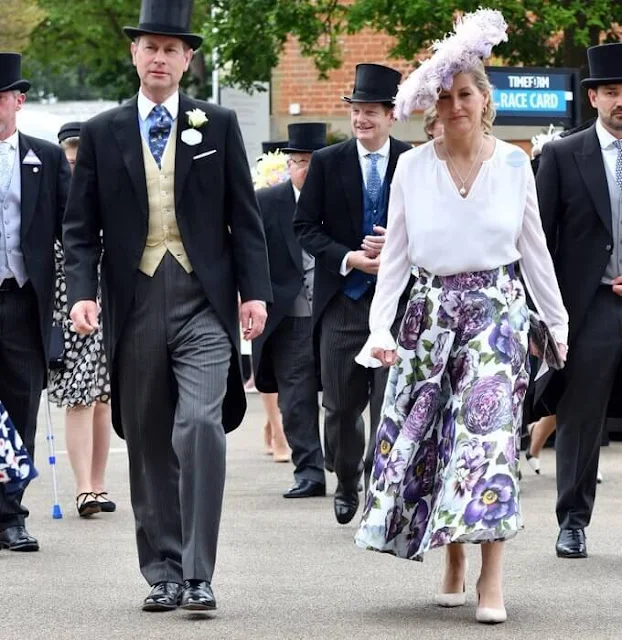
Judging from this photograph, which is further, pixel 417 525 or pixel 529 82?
pixel 529 82

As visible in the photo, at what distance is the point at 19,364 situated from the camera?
9.66 metres

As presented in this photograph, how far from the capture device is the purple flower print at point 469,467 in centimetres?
727

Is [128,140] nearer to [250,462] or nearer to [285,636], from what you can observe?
[285,636]

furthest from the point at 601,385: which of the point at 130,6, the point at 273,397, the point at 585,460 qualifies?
the point at 130,6

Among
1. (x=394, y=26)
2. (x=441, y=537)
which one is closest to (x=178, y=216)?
(x=441, y=537)

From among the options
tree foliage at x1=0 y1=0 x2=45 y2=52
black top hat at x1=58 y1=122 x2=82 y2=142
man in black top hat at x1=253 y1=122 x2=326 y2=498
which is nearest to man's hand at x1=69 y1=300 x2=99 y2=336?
black top hat at x1=58 y1=122 x2=82 y2=142

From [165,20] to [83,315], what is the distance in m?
1.17

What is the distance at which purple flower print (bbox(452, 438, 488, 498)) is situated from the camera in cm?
727

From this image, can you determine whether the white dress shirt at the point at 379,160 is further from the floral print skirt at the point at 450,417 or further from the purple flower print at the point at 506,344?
the purple flower print at the point at 506,344

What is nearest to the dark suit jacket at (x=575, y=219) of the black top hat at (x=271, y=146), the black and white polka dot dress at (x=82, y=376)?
the black and white polka dot dress at (x=82, y=376)

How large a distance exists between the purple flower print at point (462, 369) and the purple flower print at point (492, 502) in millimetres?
389

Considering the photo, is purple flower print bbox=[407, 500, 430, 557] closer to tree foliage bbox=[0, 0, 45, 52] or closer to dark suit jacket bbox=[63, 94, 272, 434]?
dark suit jacket bbox=[63, 94, 272, 434]

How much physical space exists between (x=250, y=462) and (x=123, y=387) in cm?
660

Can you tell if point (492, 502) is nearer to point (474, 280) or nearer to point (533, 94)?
point (474, 280)
